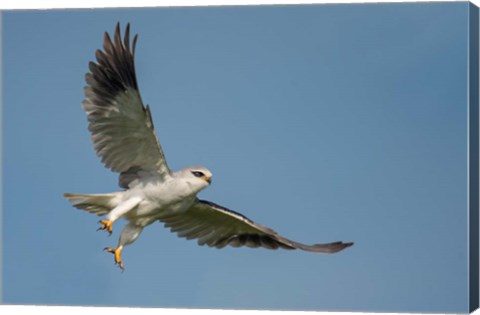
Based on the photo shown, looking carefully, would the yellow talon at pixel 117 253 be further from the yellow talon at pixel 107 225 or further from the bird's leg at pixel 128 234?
the yellow talon at pixel 107 225

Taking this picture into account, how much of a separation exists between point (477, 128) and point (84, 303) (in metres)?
3.83

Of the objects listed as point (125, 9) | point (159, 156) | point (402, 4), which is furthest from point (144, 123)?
point (402, 4)

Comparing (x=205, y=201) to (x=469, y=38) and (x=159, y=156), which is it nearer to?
(x=159, y=156)

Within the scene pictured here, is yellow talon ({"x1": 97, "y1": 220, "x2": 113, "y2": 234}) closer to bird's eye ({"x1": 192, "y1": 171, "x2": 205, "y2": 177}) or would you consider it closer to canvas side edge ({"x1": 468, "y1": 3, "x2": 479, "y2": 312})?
bird's eye ({"x1": 192, "y1": 171, "x2": 205, "y2": 177})

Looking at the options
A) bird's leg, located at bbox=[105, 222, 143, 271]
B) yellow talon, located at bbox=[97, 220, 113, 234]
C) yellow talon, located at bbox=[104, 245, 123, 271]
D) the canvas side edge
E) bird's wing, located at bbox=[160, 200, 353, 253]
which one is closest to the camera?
the canvas side edge

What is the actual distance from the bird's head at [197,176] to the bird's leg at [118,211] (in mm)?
474

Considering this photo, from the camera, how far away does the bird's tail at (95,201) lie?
1345 cm

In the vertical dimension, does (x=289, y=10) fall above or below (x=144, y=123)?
above

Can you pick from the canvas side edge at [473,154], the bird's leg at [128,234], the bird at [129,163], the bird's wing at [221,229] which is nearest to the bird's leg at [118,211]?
the bird at [129,163]

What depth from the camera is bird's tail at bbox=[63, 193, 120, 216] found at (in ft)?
44.1

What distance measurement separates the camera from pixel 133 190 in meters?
13.5

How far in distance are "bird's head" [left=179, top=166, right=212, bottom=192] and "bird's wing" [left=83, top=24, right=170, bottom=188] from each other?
0.83 ft

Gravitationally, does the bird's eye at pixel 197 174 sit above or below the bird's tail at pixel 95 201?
above

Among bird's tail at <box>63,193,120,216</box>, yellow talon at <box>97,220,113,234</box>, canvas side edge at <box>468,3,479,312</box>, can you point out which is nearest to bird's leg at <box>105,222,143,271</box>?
bird's tail at <box>63,193,120,216</box>
